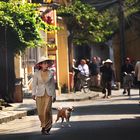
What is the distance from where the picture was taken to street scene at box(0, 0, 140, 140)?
49.6 ft

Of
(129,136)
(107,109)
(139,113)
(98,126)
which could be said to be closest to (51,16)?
(107,109)

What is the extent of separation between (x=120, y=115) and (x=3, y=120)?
3.42 m

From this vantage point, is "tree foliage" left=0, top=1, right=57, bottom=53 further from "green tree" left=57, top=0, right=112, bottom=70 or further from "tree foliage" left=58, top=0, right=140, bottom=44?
"tree foliage" left=58, top=0, right=140, bottom=44

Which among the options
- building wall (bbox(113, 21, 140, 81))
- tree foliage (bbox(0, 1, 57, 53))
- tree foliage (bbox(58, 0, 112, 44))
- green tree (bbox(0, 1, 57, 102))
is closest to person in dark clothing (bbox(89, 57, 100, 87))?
tree foliage (bbox(58, 0, 112, 44))

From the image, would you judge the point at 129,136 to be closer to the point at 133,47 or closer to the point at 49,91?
the point at 49,91

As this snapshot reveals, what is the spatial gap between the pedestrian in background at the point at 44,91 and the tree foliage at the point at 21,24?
726cm

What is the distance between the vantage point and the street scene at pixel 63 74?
15.1 metres

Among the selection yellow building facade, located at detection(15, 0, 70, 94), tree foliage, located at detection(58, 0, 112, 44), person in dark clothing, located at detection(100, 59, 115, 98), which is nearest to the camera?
yellow building facade, located at detection(15, 0, 70, 94)

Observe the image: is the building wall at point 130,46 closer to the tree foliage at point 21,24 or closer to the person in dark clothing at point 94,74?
the person in dark clothing at point 94,74

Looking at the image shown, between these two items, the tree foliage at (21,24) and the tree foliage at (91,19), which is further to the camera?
the tree foliage at (91,19)

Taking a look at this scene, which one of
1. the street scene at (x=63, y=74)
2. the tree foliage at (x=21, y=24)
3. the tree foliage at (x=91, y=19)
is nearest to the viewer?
the street scene at (x=63, y=74)

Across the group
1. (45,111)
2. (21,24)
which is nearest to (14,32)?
(21,24)

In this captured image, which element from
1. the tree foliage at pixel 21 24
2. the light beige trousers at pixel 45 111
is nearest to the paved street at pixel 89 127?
the light beige trousers at pixel 45 111

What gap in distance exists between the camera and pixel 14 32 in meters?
23.1
